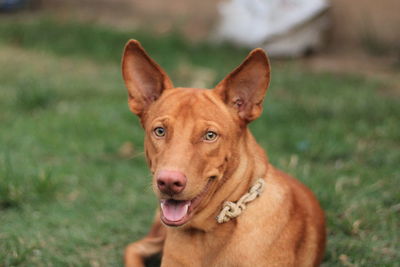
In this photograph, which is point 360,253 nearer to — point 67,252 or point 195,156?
point 195,156

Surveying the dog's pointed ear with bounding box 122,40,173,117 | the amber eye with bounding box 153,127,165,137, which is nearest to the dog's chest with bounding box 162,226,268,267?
A: the amber eye with bounding box 153,127,165,137

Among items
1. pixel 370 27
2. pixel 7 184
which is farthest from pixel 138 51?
pixel 370 27

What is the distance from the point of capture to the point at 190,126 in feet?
10.0

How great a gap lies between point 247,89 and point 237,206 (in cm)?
65

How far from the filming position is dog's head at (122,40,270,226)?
294 cm

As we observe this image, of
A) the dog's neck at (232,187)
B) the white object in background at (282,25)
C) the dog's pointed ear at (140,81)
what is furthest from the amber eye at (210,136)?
the white object in background at (282,25)

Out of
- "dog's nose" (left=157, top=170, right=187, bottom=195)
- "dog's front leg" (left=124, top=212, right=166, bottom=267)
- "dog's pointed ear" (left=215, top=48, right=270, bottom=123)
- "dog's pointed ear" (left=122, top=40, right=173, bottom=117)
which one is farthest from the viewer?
"dog's front leg" (left=124, top=212, right=166, bottom=267)

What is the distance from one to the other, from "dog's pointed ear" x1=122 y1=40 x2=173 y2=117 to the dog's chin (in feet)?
2.27

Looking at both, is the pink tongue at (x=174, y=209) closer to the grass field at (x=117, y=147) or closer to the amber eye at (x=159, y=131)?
the amber eye at (x=159, y=131)

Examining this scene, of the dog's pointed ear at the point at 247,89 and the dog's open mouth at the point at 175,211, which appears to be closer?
the dog's open mouth at the point at 175,211

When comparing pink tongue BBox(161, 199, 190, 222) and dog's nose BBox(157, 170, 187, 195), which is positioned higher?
dog's nose BBox(157, 170, 187, 195)

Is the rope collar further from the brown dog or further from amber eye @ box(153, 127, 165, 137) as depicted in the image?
amber eye @ box(153, 127, 165, 137)

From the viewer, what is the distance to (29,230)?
4.21m

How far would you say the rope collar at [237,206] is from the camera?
3.18 m
